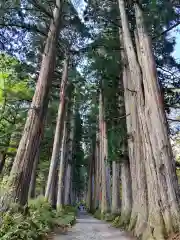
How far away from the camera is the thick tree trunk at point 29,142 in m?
5.47

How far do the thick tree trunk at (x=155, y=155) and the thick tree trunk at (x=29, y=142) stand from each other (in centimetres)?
275

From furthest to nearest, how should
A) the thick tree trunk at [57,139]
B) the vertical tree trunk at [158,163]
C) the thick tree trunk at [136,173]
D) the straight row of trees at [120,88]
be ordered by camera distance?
1. the thick tree trunk at [57,139]
2. the thick tree trunk at [136,173]
3. the straight row of trees at [120,88]
4. the vertical tree trunk at [158,163]

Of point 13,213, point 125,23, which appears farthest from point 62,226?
point 125,23

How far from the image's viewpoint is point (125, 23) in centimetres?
895

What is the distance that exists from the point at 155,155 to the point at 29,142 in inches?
123

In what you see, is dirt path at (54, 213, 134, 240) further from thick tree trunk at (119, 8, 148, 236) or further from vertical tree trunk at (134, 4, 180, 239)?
vertical tree trunk at (134, 4, 180, 239)

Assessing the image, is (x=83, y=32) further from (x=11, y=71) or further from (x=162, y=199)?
(x=162, y=199)

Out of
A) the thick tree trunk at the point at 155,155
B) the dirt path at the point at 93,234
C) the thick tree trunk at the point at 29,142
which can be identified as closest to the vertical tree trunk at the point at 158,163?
the thick tree trunk at the point at 155,155

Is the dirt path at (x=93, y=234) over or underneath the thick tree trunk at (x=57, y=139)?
underneath

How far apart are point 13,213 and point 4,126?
41.2 feet

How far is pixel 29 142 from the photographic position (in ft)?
20.0

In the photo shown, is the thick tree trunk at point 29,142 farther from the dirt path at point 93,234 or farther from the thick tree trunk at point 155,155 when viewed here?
the thick tree trunk at point 155,155

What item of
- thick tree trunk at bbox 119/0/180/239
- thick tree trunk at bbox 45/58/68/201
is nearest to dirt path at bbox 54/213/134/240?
thick tree trunk at bbox 119/0/180/239

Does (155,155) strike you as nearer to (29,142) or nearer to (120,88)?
(29,142)
